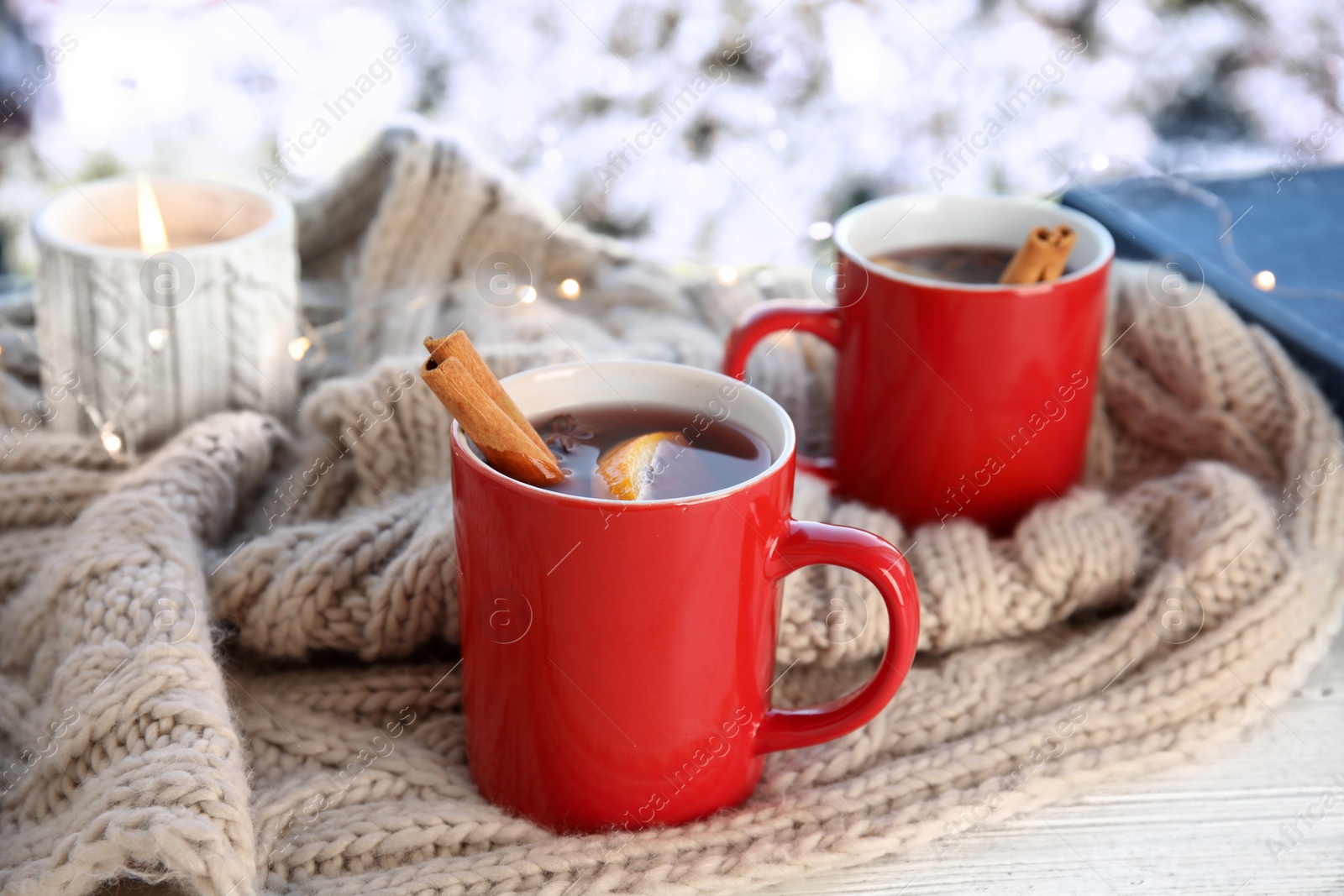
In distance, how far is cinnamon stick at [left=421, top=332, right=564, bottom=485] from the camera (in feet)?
1.69

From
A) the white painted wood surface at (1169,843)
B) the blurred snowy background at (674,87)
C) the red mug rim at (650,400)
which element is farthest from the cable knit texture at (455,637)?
the blurred snowy background at (674,87)

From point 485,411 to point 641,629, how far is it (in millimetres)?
109

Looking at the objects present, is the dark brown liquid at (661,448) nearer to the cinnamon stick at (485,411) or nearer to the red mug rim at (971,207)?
the cinnamon stick at (485,411)

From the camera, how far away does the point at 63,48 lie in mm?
1466

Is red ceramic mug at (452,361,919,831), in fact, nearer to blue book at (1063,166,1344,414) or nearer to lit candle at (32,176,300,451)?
lit candle at (32,176,300,451)

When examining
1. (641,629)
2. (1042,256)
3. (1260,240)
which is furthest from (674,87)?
(641,629)


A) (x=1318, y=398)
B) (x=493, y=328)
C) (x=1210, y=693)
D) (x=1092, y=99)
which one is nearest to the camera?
(x=1210, y=693)

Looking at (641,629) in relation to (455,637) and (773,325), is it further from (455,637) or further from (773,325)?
(773,325)

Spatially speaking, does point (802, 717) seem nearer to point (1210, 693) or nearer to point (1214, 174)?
point (1210, 693)

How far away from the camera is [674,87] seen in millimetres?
1592

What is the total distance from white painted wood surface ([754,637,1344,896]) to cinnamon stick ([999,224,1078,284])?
272 mm

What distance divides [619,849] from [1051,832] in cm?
20

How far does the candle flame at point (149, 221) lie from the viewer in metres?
0.80

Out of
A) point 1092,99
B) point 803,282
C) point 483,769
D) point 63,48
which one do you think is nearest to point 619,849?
point 483,769
